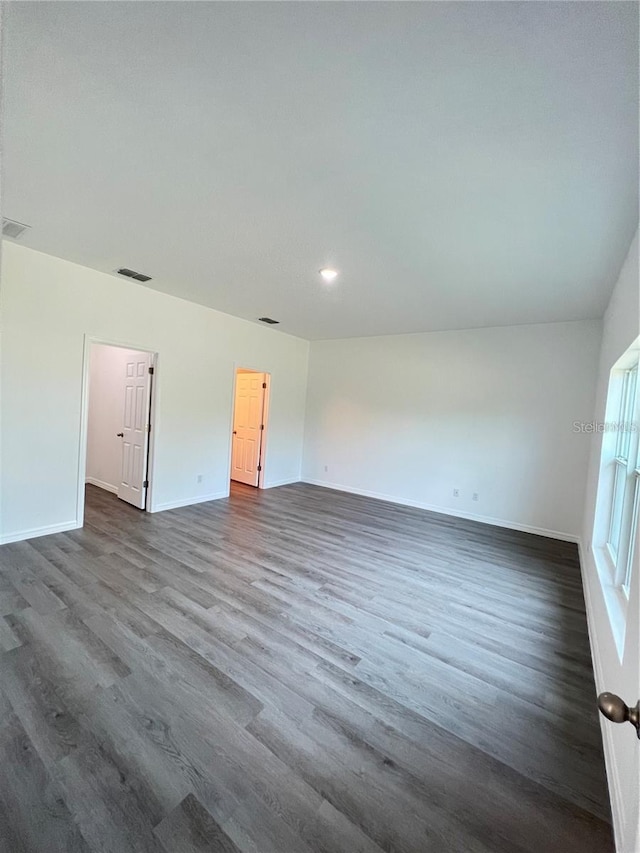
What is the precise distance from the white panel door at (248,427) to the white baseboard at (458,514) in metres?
1.22

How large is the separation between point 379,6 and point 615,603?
2.86 m

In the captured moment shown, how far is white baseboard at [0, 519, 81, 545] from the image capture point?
331 centimetres

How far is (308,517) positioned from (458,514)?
2.22 metres

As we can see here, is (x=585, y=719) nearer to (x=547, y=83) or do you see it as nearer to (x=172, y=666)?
(x=172, y=666)

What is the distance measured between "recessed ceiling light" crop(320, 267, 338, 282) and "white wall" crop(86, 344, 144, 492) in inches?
118

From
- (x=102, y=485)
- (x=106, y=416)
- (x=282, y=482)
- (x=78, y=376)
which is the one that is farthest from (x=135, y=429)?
(x=282, y=482)

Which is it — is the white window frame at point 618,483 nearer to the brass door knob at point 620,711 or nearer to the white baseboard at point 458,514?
the brass door knob at point 620,711

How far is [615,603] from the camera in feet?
6.46

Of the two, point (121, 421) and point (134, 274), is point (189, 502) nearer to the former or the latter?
point (121, 421)

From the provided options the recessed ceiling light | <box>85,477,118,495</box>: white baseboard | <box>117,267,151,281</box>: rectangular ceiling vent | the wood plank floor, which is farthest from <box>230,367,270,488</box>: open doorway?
the wood plank floor

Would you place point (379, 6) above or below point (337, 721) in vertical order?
above

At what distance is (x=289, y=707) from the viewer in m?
1.73

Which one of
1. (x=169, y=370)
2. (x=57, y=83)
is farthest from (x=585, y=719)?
(x=169, y=370)

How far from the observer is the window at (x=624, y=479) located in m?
2.11
